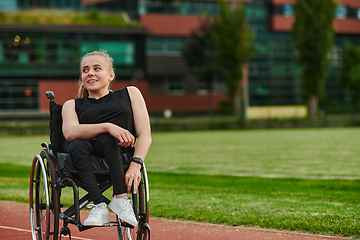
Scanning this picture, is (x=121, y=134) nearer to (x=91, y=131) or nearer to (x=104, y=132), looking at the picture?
(x=104, y=132)

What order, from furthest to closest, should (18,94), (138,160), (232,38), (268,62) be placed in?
(268,62)
(18,94)
(232,38)
(138,160)

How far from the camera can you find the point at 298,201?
7836 mm

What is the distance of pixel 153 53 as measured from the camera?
161 feet

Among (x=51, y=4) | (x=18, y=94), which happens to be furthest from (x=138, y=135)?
(x=51, y=4)

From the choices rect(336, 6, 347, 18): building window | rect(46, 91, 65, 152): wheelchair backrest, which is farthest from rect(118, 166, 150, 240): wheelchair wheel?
rect(336, 6, 347, 18): building window

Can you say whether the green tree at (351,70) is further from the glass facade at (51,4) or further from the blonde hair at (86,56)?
the blonde hair at (86,56)

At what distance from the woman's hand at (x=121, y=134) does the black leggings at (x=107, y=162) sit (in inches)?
1.7

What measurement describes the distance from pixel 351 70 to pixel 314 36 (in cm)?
977

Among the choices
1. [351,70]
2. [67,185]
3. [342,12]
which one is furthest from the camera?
[342,12]

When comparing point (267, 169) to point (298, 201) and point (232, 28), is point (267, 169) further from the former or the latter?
point (232, 28)

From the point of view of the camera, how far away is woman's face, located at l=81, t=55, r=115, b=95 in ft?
16.0

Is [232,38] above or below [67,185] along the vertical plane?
below

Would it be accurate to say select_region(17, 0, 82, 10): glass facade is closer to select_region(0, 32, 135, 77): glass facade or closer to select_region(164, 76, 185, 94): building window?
select_region(0, 32, 135, 77): glass facade

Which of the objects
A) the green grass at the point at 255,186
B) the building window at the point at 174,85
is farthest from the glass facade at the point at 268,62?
the green grass at the point at 255,186
